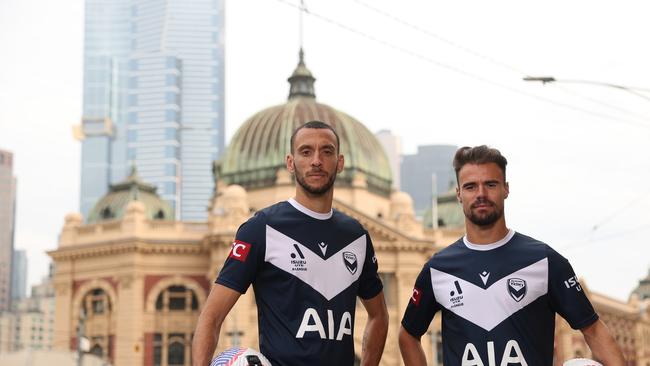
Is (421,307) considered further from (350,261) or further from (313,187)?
(313,187)

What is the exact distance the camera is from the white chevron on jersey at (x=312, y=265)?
6.35m

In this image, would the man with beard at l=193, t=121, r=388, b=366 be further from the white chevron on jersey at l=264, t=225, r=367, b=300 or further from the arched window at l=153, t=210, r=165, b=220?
the arched window at l=153, t=210, r=165, b=220

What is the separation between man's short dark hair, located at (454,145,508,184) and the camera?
6449 millimetres

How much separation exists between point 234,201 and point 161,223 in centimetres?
488

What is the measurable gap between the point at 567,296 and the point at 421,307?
937mm

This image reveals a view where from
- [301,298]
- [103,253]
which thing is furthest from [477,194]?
[103,253]

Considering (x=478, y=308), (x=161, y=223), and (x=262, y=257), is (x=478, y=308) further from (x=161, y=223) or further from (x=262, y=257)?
(x=161, y=223)

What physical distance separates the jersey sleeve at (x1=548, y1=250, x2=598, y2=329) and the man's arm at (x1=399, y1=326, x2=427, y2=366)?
2.98 ft

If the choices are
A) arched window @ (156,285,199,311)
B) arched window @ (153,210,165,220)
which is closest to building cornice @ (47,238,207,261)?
arched window @ (156,285,199,311)

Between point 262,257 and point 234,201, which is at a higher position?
point 234,201

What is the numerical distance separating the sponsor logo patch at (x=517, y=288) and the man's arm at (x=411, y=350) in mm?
764

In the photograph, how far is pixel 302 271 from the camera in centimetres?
634

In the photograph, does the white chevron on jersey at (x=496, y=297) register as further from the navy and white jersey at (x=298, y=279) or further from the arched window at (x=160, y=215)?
the arched window at (x=160, y=215)

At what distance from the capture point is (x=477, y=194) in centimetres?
639
